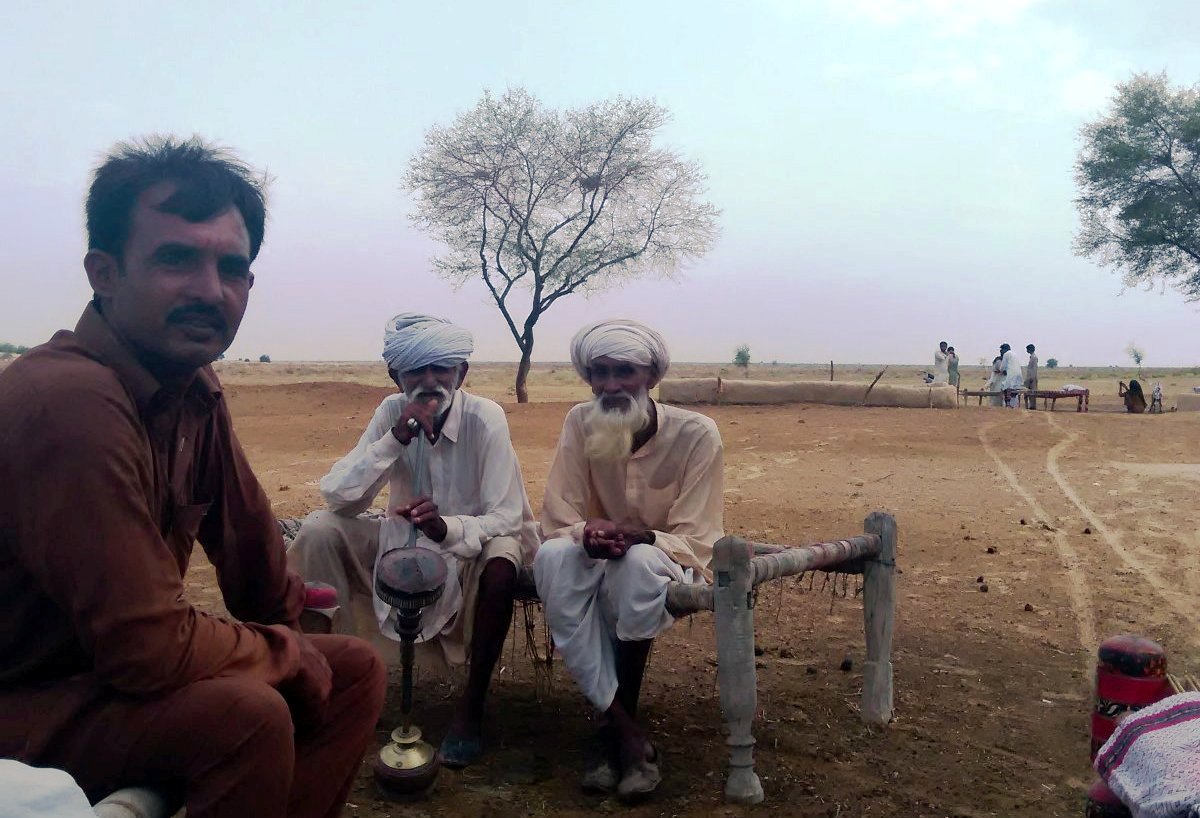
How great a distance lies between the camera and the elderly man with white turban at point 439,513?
3.50 meters

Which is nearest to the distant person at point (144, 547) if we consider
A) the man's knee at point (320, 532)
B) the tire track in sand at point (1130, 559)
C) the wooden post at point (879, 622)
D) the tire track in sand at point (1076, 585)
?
the man's knee at point (320, 532)

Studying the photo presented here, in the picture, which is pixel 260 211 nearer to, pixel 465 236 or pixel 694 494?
pixel 694 494

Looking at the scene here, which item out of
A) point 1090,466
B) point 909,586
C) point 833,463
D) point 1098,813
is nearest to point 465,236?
point 833,463

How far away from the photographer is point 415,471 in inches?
153

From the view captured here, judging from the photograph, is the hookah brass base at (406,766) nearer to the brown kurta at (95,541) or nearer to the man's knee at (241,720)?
the brown kurta at (95,541)

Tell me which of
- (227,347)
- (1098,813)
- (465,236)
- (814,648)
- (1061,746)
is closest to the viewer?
(227,347)

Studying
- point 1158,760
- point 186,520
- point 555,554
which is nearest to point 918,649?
point 555,554

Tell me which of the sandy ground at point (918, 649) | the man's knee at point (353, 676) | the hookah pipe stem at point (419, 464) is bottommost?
the sandy ground at point (918, 649)

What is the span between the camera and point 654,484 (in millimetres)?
3857

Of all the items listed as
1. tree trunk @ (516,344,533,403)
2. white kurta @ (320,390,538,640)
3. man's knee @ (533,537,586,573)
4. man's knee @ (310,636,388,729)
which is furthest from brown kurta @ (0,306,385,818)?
tree trunk @ (516,344,533,403)

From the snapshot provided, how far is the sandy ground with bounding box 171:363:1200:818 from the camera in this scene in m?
3.23

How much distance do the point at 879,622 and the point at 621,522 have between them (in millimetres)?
1087

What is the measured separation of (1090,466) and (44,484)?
1108 cm

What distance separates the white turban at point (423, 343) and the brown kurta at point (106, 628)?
188cm
